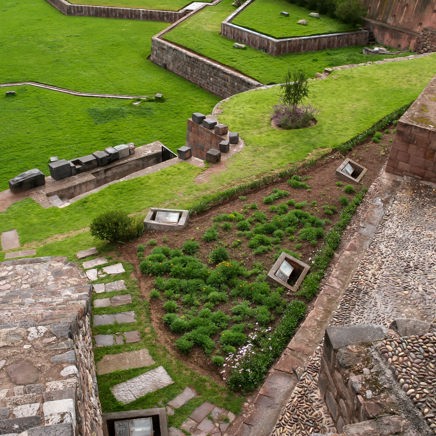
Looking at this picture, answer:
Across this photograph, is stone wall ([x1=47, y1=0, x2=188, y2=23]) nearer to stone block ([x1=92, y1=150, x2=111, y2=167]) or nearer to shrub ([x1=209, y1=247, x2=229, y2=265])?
stone block ([x1=92, y1=150, x2=111, y2=167])

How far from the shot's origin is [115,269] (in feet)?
39.2

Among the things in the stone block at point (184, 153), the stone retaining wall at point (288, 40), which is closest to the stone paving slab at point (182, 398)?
the stone block at point (184, 153)

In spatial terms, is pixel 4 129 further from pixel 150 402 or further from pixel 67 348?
pixel 67 348

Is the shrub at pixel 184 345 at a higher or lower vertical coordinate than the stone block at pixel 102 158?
higher

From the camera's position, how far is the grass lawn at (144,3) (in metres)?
34.9

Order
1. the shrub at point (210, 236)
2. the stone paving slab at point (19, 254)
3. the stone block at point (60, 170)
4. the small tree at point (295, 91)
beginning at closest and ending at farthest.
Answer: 1. the shrub at point (210, 236)
2. the stone paving slab at point (19, 254)
3. the stone block at point (60, 170)
4. the small tree at point (295, 91)

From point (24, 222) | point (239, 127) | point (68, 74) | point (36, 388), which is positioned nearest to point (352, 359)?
point (36, 388)

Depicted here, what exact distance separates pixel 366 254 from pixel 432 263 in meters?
1.25

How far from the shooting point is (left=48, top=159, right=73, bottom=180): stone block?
16.7m

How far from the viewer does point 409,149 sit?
13.5 m

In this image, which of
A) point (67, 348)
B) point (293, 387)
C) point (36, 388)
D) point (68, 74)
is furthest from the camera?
point (68, 74)

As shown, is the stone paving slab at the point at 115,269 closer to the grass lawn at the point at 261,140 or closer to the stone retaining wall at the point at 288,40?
the grass lawn at the point at 261,140

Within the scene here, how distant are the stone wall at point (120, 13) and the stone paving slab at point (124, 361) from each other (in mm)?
28762

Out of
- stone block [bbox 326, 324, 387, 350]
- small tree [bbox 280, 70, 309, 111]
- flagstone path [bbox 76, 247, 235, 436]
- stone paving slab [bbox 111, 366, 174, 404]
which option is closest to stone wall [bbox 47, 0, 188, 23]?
small tree [bbox 280, 70, 309, 111]
